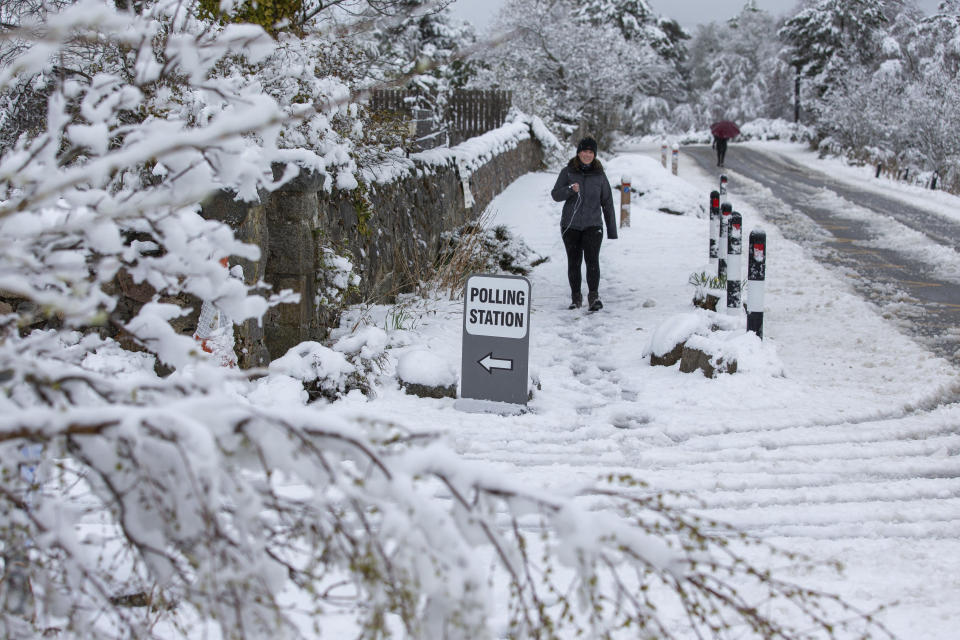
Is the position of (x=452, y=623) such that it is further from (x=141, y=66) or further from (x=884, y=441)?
(x=884, y=441)

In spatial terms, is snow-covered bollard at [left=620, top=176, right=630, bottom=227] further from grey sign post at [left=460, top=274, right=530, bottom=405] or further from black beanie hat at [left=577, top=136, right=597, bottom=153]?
grey sign post at [left=460, top=274, right=530, bottom=405]

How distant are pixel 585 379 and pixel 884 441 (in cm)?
197

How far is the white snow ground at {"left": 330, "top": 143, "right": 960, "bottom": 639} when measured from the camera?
11.5ft

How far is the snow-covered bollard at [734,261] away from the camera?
Result: 6.70 m

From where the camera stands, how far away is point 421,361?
18.3 ft

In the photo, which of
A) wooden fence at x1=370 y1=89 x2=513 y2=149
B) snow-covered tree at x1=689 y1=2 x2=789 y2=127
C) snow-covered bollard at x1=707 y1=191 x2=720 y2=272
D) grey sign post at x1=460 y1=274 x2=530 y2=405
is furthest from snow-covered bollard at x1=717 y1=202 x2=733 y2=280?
snow-covered tree at x1=689 y1=2 x2=789 y2=127

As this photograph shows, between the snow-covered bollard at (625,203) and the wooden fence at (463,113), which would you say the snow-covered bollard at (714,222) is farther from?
the wooden fence at (463,113)

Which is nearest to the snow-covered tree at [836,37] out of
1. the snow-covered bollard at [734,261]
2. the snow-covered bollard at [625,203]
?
the snow-covered bollard at [625,203]

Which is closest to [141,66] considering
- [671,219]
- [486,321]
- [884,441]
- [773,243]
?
[486,321]

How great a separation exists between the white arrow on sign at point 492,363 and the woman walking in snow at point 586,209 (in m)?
2.82

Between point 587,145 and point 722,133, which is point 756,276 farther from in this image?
point 722,133

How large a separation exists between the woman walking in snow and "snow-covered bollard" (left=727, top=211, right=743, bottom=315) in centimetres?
135

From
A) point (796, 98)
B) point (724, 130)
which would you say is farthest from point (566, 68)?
point (796, 98)

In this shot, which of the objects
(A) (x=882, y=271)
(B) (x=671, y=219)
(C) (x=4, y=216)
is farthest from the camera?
(B) (x=671, y=219)
